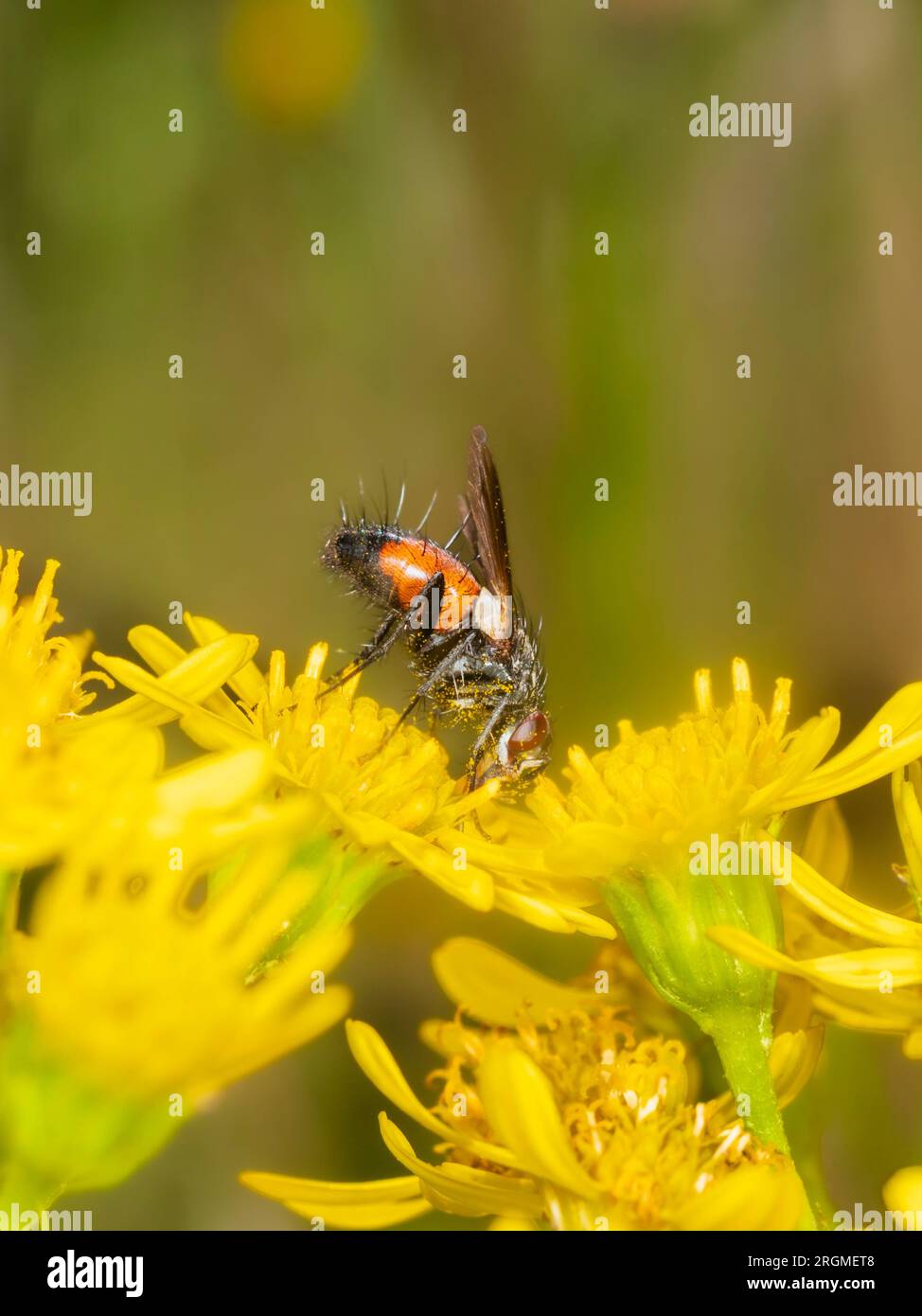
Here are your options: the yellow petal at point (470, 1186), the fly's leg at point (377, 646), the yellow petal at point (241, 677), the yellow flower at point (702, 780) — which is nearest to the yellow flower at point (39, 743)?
the yellow petal at point (241, 677)

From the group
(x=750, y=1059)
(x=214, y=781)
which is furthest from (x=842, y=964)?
(x=214, y=781)

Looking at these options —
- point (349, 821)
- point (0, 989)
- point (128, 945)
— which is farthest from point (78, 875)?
point (349, 821)

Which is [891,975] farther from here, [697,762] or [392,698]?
[392,698]

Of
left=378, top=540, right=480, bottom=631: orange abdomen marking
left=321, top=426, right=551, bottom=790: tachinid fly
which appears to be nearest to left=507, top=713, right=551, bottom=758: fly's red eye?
left=321, top=426, right=551, bottom=790: tachinid fly

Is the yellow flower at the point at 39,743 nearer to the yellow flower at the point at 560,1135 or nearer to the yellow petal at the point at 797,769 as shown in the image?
the yellow flower at the point at 560,1135

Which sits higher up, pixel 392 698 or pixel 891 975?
pixel 392 698

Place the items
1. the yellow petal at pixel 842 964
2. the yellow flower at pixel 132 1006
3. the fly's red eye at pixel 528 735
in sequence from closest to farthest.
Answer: the yellow flower at pixel 132 1006 → the yellow petal at pixel 842 964 → the fly's red eye at pixel 528 735
